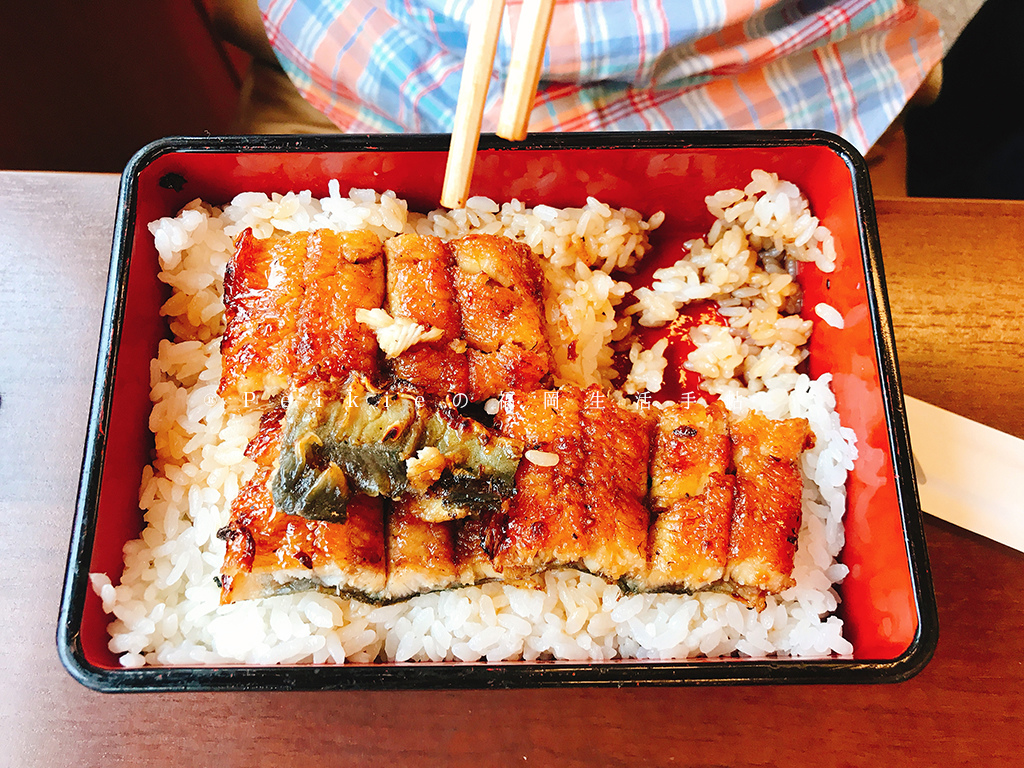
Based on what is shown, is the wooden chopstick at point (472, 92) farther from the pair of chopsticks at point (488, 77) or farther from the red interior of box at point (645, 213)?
the red interior of box at point (645, 213)

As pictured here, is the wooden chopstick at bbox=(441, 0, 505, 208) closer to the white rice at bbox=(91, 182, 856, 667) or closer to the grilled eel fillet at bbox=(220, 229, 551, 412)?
the grilled eel fillet at bbox=(220, 229, 551, 412)

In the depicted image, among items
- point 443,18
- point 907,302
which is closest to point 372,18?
point 443,18

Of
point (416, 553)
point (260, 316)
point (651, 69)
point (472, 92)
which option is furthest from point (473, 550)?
point (651, 69)

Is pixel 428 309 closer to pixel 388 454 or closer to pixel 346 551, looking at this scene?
pixel 388 454

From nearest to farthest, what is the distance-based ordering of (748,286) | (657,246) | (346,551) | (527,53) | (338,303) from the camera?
(527,53)
(346,551)
(338,303)
(748,286)
(657,246)

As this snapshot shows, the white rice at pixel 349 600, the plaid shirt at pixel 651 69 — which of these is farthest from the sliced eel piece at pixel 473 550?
the plaid shirt at pixel 651 69

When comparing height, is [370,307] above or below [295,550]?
above
